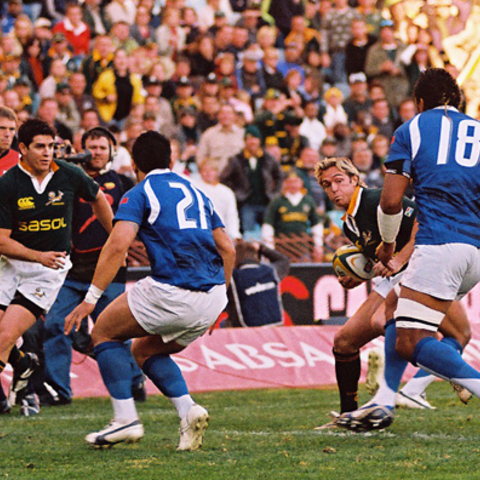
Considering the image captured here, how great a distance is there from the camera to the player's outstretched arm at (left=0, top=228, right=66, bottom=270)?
304 inches

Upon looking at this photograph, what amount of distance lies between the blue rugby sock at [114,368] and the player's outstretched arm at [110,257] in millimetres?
268

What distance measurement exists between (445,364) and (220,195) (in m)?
7.47

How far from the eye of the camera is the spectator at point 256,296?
12.1 meters

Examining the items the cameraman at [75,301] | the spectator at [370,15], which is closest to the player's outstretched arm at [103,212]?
the cameraman at [75,301]

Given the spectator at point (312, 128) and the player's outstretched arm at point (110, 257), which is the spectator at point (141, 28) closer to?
the spectator at point (312, 128)

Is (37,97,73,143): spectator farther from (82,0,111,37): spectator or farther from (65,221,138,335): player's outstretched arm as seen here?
(65,221,138,335): player's outstretched arm

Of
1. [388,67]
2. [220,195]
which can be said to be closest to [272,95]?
[388,67]

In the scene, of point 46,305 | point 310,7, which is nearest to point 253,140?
point 310,7

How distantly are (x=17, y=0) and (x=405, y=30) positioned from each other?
22.4ft

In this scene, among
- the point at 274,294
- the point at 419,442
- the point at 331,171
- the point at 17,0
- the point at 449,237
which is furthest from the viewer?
the point at 17,0

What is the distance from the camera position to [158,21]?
17.6 metres

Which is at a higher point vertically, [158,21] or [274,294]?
[158,21]

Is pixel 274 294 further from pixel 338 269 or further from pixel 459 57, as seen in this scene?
pixel 459 57

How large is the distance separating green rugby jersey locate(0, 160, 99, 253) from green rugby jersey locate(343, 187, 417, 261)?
2.04 metres
